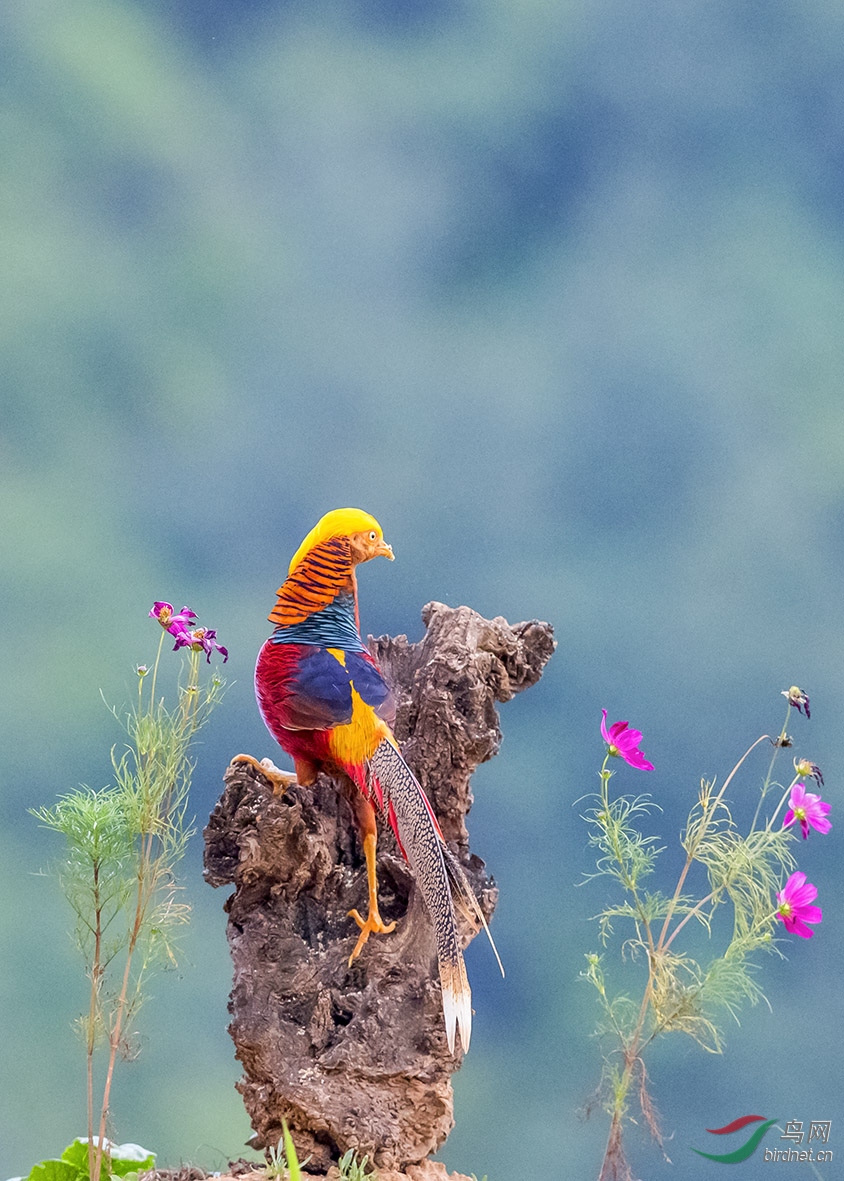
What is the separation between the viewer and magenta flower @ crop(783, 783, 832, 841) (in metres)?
2.52

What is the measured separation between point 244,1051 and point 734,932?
1.10 meters

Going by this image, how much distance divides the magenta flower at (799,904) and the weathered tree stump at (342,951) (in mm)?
667

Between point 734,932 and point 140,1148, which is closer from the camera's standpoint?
point 734,932

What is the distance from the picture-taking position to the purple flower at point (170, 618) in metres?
2.70

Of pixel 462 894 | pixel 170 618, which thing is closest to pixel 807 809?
pixel 462 894

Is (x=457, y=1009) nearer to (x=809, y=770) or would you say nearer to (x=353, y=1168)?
(x=353, y=1168)

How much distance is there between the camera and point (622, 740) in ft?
8.51

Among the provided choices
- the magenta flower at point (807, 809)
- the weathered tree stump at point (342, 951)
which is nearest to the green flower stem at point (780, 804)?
the magenta flower at point (807, 809)

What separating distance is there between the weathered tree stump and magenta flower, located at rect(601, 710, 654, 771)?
0.31 meters

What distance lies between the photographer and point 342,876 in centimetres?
269

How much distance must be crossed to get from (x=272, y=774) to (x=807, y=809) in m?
1.18

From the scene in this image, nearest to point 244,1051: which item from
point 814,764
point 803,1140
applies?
point 803,1140

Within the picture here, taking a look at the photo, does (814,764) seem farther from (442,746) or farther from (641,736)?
(442,746)

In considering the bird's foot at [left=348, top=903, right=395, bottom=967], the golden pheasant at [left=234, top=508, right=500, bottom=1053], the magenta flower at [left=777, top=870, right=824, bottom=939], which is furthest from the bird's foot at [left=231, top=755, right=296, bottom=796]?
the magenta flower at [left=777, top=870, right=824, bottom=939]
